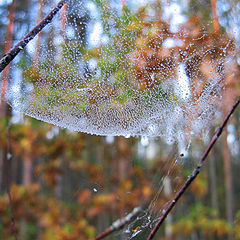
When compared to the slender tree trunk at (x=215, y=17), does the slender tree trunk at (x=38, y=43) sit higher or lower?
lower

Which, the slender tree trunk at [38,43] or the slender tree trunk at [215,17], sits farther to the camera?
the slender tree trunk at [215,17]

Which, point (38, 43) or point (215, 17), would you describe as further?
point (215, 17)

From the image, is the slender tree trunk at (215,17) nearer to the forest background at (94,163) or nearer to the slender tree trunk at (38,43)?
the forest background at (94,163)

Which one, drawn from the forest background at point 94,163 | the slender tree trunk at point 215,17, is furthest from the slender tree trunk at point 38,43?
the slender tree trunk at point 215,17

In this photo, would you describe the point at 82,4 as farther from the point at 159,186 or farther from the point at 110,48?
the point at 159,186

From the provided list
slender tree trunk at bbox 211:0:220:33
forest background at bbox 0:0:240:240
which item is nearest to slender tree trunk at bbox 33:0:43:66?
forest background at bbox 0:0:240:240

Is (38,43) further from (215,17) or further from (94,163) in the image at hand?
(94,163)

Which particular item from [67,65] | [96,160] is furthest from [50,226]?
[67,65]

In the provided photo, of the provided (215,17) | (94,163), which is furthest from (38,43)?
(94,163)

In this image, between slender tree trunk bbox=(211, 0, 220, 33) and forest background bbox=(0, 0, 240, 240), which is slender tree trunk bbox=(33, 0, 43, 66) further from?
slender tree trunk bbox=(211, 0, 220, 33)
